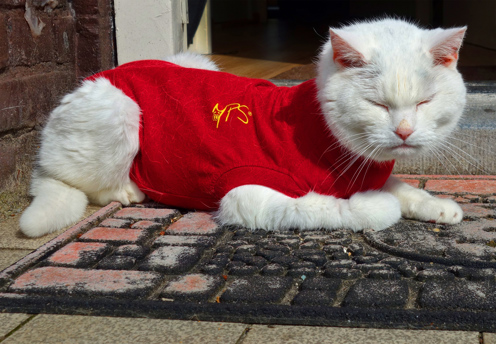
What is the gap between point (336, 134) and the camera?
2240 mm

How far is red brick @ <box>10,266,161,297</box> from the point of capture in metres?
1.87

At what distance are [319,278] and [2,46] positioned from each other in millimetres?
1917

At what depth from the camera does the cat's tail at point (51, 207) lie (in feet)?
7.69

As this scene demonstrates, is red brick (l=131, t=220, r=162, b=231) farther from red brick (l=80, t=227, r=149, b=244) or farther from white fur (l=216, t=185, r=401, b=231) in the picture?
white fur (l=216, t=185, r=401, b=231)

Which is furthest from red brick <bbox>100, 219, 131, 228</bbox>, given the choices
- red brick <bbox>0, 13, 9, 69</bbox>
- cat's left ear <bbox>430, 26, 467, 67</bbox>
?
cat's left ear <bbox>430, 26, 467, 67</bbox>

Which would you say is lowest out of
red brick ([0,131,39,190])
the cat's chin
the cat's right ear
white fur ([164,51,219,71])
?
red brick ([0,131,39,190])

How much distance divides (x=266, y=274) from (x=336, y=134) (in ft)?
2.05

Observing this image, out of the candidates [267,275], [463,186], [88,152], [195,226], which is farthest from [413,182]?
[88,152]

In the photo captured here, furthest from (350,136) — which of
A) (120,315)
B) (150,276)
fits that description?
→ (120,315)

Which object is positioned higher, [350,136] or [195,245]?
[350,136]

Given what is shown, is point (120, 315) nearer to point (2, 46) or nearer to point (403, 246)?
point (403, 246)

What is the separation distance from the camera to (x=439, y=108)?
2107 mm

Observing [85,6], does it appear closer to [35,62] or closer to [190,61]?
[35,62]

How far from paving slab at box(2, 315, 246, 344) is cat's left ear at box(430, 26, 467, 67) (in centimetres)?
122
